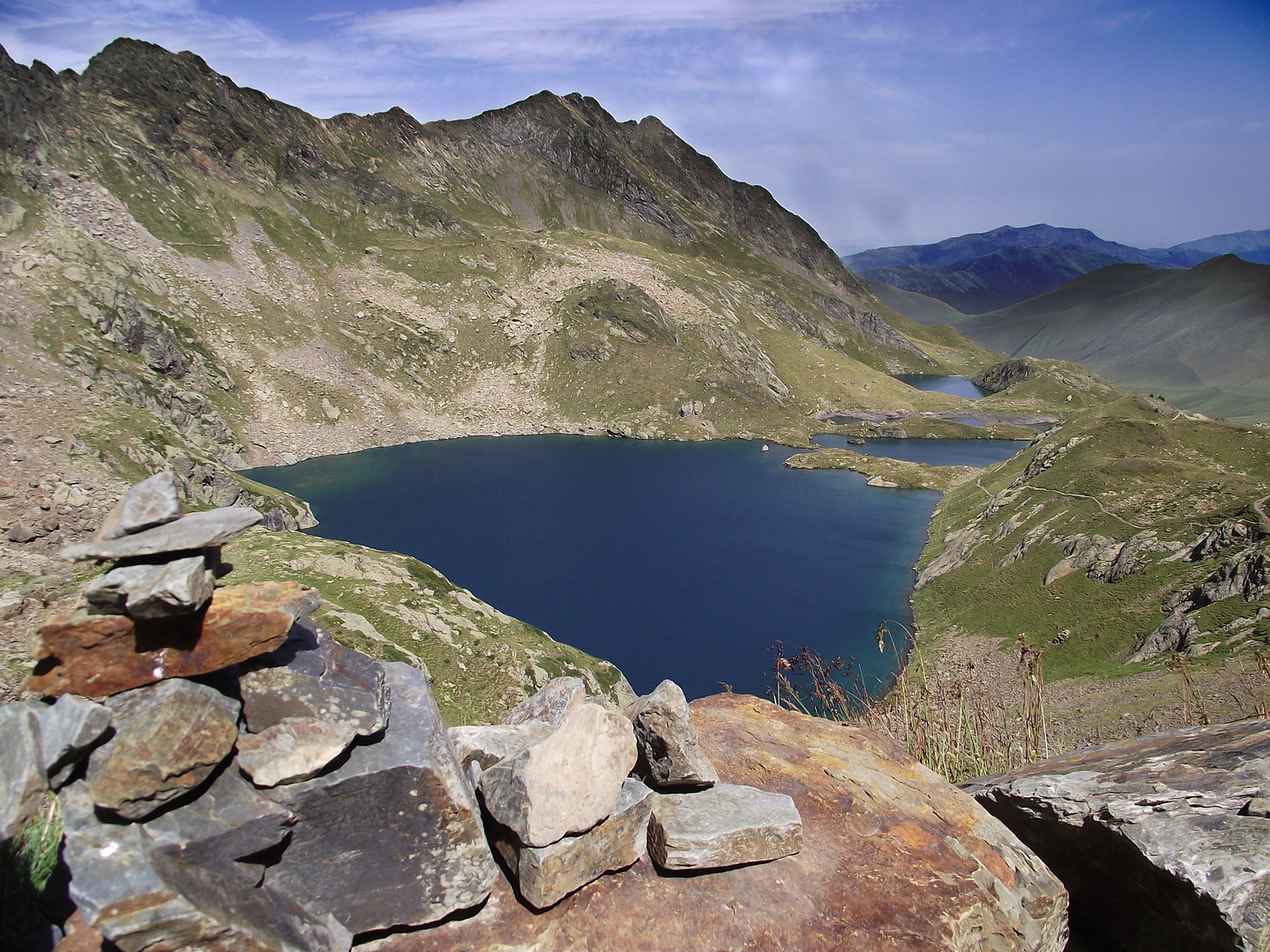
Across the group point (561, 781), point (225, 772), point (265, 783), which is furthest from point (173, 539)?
point (561, 781)

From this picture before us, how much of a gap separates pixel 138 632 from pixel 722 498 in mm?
85306

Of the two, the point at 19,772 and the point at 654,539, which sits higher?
the point at 19,772

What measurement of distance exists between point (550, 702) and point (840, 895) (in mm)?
5013

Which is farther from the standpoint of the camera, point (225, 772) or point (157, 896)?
point (225, 772)

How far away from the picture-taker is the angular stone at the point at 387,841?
6.96 metres

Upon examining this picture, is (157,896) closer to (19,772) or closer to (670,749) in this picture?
(19,772)

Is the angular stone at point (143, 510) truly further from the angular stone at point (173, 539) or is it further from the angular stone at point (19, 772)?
the angular stone at point (19, 772)

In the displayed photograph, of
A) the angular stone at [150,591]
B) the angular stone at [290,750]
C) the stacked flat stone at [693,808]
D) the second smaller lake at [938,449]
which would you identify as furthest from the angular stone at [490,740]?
the second smaller lake at [938,449]

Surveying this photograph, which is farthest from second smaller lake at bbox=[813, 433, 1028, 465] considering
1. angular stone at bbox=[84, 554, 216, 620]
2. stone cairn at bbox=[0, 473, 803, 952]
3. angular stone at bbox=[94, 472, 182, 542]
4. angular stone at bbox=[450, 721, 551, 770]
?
angular stone at bbox=[84, 554, 216, 620]

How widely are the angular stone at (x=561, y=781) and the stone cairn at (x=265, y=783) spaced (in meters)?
0.02

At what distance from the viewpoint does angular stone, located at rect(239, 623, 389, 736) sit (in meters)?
7.08

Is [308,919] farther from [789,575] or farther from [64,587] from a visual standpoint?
[789,575]

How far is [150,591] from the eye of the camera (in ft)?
21.4

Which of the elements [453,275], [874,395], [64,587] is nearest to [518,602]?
[64,587]
